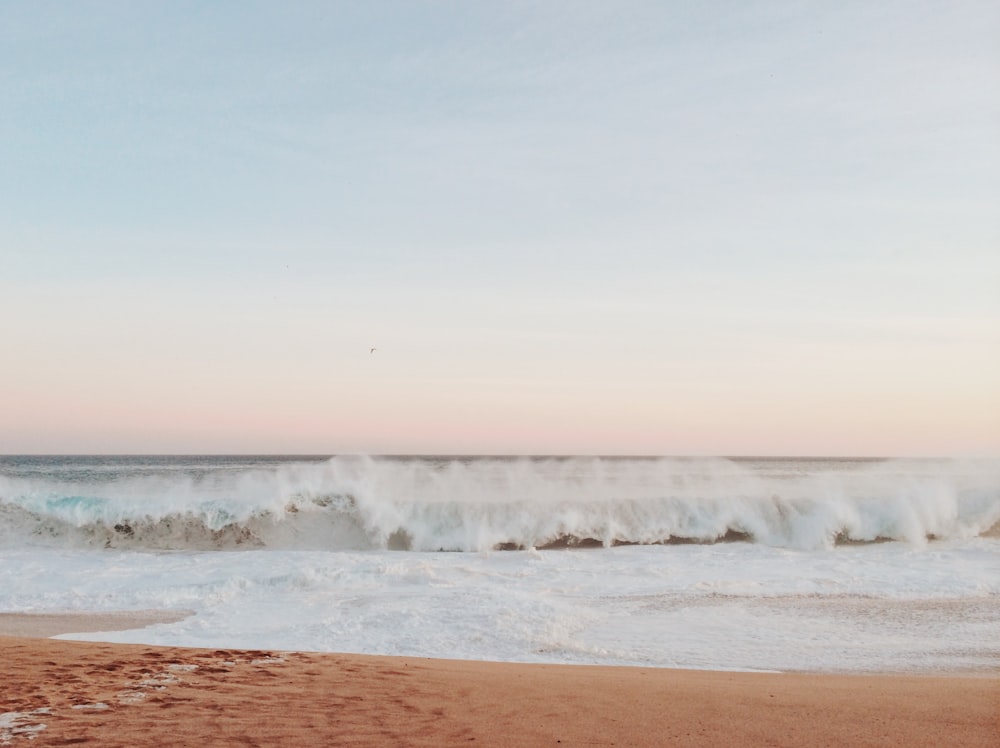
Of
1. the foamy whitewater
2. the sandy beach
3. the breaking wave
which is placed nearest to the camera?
the sandy beach

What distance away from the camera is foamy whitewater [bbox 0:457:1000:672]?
10.2 metres

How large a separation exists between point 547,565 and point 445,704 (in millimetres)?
10915

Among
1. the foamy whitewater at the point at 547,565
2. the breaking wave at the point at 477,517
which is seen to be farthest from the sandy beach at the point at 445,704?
the breaking wave at the point at 477,517

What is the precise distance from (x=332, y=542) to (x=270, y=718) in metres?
18.7

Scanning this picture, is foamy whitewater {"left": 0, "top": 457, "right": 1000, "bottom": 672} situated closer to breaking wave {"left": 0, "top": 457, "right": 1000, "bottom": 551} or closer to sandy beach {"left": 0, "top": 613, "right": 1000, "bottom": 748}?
breaking wave {"left": 0, "top": 457, "right": 1000, "bottom": 551}

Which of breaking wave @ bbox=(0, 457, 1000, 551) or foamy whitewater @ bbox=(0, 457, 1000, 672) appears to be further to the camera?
breaking wave @ bbox=(0, 457, 1000, 551)

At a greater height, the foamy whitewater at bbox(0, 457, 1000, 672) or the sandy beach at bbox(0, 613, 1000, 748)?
the sandy beach at bbox(0, 613, 1000, 748)

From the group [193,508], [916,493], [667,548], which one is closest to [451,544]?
[667,548]

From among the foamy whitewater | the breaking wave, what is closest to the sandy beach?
the foamy whitewater

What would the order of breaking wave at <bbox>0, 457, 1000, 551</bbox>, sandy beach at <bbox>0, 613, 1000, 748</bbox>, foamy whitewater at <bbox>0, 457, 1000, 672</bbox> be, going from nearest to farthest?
sandy beach at <bbox>0, 613, 1000, 748</bbox> < foamy whitewater at <bbox>0, 457, 1000, 672</bbox> < breaking wave at <bbox>0, 457, 1000, 551</bbox>

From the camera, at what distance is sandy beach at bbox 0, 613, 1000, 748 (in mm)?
5512

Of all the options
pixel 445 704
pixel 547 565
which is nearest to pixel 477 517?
pixel 547 565

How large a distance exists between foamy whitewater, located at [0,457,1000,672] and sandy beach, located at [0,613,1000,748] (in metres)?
1.64

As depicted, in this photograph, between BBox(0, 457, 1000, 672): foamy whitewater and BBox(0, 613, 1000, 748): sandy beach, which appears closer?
BBox(0, 613, 1000, 748): sandy beach
